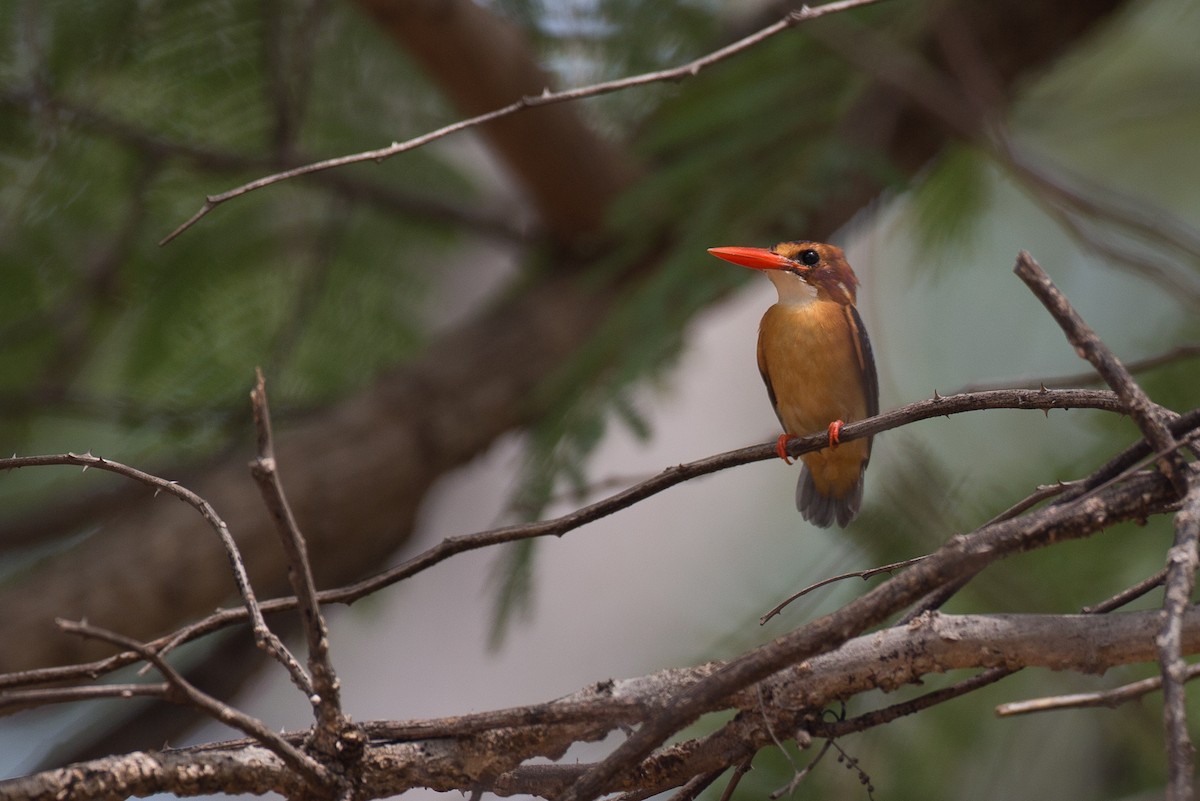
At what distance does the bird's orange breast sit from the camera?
6.45ft

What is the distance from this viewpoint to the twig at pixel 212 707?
0.83 meters

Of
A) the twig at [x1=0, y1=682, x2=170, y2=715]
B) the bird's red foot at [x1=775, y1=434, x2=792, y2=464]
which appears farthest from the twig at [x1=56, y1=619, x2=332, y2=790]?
the bird's red foot at [x1=775, y1=434, x2=792, y2=464]

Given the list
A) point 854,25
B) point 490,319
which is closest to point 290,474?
point 490,319

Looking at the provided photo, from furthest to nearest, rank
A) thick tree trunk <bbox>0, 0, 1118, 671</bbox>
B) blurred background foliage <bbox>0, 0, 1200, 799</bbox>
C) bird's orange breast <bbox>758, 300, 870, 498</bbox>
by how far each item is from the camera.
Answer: thick tree trunk <bbox>0, 0, 1118, 671</bbox>, blurred background foliage <bbox>0, 0, 1200, 799</bbox>, bird's orange breast <bbox>758, 300, 870, 498</bbox>

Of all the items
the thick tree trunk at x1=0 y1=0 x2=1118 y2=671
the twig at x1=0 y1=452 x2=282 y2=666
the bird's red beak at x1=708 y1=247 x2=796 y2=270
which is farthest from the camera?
the thick tree trunk at x1=0 y1=0 x2=1118 y2=671

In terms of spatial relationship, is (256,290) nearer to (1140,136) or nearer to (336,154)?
(336,154)

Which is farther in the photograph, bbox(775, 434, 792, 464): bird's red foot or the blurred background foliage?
the blurred background foliage

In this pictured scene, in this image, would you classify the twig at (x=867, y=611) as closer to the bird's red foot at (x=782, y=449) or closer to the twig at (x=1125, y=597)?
the twig at (x=1125, y=597)

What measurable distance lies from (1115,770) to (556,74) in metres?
2.51

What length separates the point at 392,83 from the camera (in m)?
3.69

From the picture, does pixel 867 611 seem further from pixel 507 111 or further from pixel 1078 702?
pixel 507 111

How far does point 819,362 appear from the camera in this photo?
1980mm

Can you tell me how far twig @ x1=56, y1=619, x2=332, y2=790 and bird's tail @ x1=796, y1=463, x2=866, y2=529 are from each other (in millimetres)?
1035

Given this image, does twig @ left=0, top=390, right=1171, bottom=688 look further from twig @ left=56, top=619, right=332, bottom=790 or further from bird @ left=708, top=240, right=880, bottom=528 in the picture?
bird @ left=708, top=240, right=880, bottom=528
